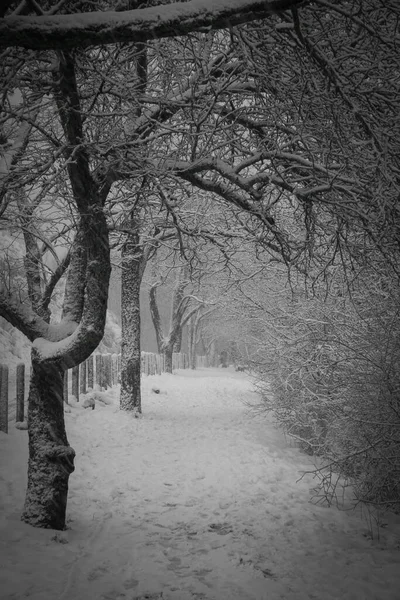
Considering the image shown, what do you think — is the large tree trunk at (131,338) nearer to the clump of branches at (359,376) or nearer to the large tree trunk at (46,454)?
the clump of branches at (359,376)

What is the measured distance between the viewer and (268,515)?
591 centimetres

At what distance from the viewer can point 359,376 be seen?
6.22 meters

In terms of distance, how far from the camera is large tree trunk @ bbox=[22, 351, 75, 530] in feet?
15.7

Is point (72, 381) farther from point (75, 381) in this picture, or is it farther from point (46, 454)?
point (46, 454)

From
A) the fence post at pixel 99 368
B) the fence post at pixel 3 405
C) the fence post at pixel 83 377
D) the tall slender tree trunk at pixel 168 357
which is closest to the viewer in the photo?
the fence post at pixel 3 405

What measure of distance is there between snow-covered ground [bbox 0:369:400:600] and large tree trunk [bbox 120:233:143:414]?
1868 millimetres

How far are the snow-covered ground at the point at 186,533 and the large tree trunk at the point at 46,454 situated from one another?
0.59 ft

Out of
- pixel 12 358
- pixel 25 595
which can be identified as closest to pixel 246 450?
pixel 25 595

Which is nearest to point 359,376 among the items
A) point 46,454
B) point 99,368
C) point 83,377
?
point 46,454

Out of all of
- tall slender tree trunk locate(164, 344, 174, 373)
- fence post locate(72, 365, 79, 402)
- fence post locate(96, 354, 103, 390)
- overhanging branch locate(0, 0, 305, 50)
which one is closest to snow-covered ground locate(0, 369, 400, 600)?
fence post locate(72, 365, 79, 402)

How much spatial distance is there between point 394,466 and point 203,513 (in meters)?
2.50

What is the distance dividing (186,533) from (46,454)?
190cm

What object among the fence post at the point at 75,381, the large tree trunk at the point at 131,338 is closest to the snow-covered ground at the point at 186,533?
the fence post at the point at 75,381

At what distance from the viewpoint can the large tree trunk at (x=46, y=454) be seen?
479 centimetres
